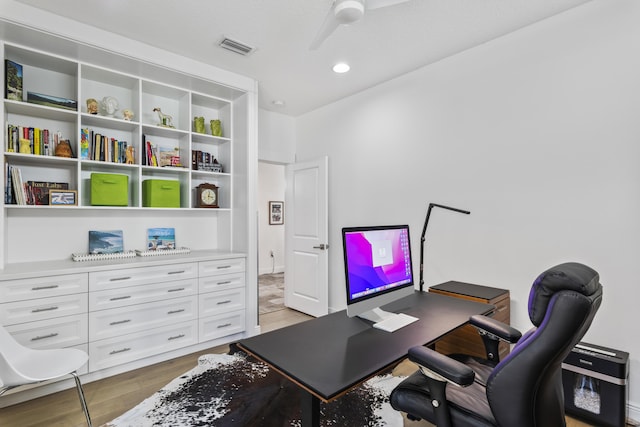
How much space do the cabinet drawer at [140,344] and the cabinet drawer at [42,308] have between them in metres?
0.32

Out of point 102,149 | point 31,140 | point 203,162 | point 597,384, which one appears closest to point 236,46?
point 203,162

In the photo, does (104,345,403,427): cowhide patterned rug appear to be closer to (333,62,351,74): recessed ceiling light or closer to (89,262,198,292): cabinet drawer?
(89,262,198,292): cabinet drawer

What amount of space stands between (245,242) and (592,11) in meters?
3.30

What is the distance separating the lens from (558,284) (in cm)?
100

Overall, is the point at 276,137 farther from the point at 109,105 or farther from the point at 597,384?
the point at 597,384

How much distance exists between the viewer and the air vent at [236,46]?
103 inches

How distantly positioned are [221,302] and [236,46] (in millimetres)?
2340

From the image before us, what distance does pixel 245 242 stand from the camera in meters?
3.31

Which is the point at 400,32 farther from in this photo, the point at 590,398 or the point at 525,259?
the point at 590,398

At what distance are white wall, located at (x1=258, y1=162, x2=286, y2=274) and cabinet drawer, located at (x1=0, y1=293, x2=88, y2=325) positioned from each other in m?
4.26

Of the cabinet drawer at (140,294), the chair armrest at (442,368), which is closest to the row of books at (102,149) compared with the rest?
the cabinet drawer at (140,294)

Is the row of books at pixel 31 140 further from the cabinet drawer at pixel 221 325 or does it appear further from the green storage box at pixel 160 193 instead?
the cabinet drawer at pixel 221 325

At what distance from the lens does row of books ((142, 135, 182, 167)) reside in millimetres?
2970

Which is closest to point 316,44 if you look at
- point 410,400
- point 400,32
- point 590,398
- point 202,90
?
point 400,32
